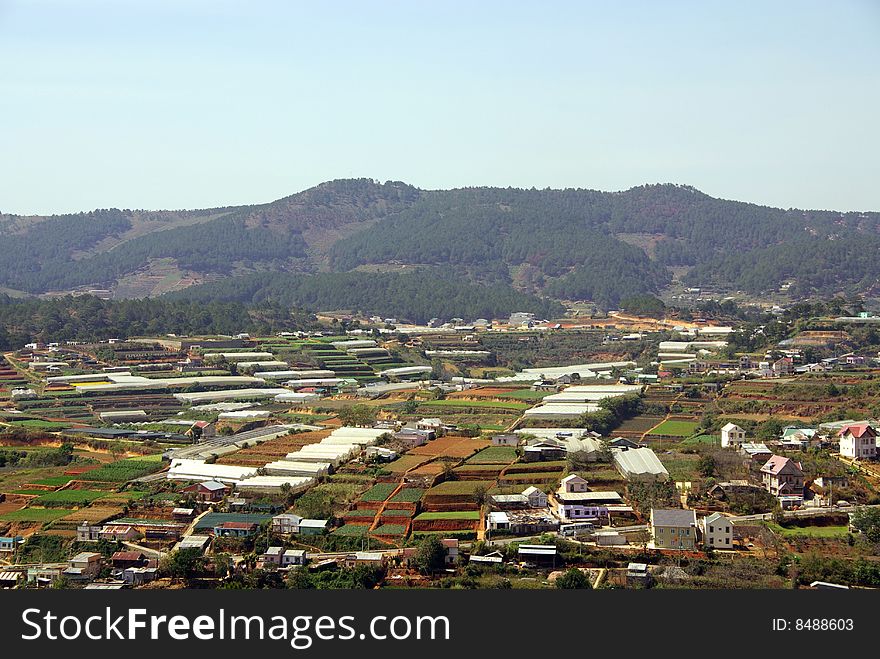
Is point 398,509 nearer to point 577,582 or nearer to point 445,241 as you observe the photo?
point 577,582

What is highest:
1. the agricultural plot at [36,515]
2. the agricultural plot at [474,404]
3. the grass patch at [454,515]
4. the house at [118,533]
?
the agricultural plot at [474,404]

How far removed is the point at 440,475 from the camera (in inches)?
950

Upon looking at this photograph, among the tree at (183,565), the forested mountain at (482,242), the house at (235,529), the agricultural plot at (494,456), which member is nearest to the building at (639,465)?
the agricultural plot at (494,456)

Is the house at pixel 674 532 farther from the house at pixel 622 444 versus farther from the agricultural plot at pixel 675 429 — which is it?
the agricultural plot at pixel 675 429

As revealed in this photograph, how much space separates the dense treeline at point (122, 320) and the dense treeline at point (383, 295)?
42.4 feet

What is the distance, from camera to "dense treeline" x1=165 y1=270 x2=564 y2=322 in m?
71.6

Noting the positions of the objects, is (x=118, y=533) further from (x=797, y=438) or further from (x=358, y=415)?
(x=797, y=438)

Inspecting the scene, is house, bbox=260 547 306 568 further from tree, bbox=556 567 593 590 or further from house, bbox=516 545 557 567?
tree, bbox=556 567 593 590

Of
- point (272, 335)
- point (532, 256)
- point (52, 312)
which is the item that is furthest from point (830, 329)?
point (532, 256)

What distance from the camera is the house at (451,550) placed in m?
18.9

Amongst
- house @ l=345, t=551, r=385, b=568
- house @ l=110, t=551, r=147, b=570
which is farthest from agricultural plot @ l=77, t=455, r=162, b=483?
house @ l=345, t=551, r=385, b=568

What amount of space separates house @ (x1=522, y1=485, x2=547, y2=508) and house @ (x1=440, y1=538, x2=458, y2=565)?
304 centimetres

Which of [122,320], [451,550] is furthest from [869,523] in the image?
[122,320]

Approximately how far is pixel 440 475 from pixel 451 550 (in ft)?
16.7
